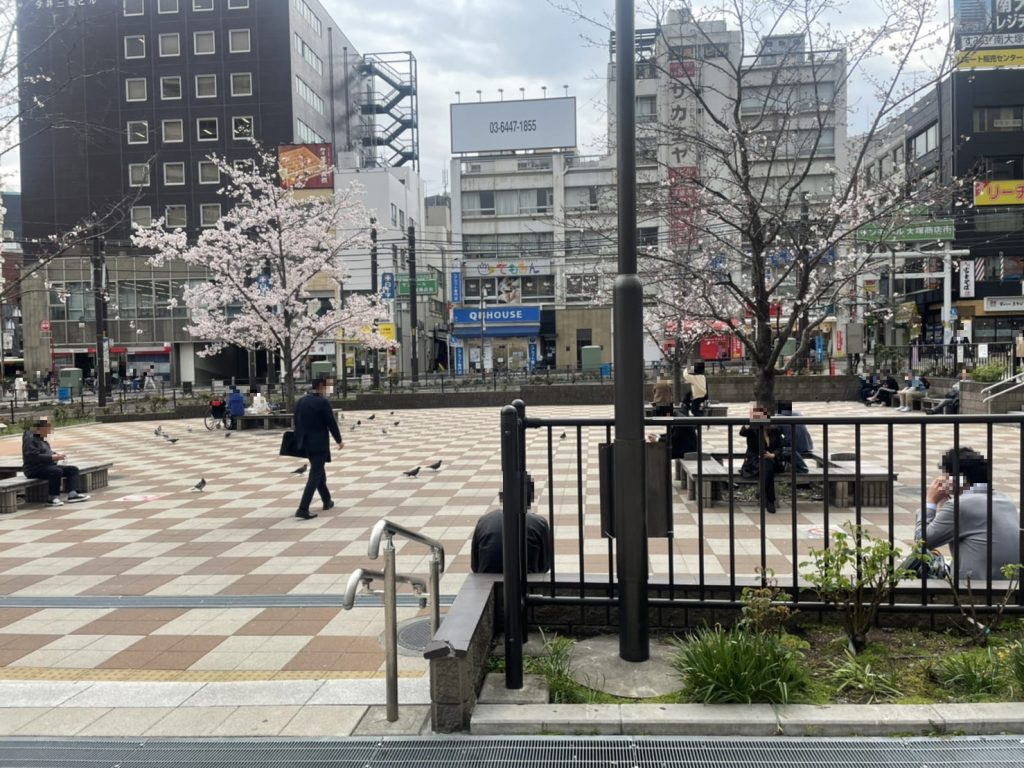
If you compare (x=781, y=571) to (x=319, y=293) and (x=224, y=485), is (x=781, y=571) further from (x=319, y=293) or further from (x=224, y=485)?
(x=319, y=293)

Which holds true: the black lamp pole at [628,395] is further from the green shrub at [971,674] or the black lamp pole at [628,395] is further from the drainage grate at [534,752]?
the green shrub at [971,674]

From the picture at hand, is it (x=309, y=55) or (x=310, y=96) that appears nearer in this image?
(x=310, y=96)

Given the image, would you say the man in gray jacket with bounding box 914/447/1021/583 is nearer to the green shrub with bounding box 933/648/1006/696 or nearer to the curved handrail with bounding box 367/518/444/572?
the green shrub with bounding box 933/648/1006/696

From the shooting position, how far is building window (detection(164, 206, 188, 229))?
175ft

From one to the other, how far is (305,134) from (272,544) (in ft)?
173

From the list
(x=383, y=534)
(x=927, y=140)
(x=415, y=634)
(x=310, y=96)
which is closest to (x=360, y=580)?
(x=383, y=534)

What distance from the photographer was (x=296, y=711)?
405 cm

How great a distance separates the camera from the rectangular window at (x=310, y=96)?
55.0 meters

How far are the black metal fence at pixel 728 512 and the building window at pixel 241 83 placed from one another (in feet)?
157

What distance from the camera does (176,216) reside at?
5366 cm

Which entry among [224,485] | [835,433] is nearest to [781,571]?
[224,485]

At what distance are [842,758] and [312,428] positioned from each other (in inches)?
307

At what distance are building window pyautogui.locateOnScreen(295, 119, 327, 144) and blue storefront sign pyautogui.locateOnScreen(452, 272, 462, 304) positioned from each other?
13391mm

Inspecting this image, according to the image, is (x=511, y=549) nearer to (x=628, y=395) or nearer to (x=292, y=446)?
(x=628, y=395)
